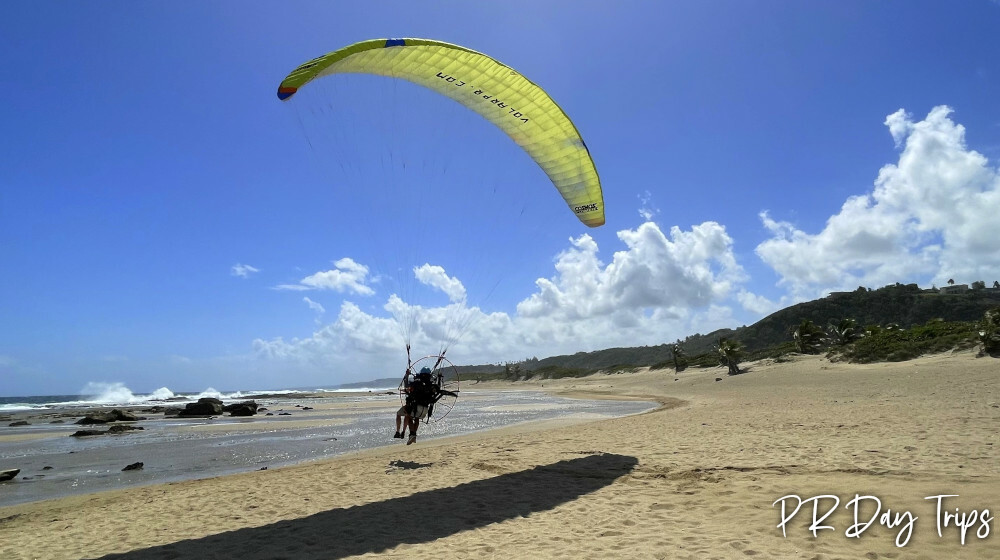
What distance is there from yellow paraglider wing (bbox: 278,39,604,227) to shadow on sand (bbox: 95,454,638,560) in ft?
17.7

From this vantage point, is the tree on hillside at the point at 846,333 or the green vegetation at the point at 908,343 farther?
the tree on hillside at the point at 846,333

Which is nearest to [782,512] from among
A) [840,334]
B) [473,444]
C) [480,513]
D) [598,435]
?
[480,513]

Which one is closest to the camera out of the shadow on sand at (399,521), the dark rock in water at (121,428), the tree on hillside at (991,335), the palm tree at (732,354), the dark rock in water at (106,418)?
the shadow on sand at (399,521)

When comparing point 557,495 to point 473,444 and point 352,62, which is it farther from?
point 352,62

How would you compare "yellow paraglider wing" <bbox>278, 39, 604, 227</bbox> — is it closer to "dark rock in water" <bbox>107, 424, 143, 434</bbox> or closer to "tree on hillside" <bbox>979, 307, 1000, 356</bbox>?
"dark rock in water" <bbox>107, 424, 143, 434</bbox>

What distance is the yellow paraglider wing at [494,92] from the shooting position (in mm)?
8023

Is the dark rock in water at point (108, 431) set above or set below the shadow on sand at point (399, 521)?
below

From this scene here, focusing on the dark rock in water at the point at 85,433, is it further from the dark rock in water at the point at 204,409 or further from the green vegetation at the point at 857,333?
the green vegetation at the point at 857,333

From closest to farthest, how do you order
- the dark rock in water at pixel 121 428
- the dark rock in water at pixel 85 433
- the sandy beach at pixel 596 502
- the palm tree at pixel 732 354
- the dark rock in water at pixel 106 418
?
the sandy beach at pixel 596 502
the dark rock in water at pixel 85 433
the dark rock in water at pixel 121 428
the dark rock in water at pixel 106 418
the palm tree at pixel 732 354

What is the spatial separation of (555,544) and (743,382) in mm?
29402

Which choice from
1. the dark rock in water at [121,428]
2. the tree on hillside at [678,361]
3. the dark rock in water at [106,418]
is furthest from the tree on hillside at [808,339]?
the dark rock in water at [106,418]

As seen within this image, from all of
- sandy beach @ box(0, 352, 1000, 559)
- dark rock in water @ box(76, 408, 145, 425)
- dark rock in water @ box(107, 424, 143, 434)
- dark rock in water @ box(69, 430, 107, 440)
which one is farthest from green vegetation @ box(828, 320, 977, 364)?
dark rock in water @ box(76, 408, 145, 425)

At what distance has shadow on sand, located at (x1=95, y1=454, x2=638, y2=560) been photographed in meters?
5.61

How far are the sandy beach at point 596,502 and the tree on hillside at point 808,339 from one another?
1002 inches
